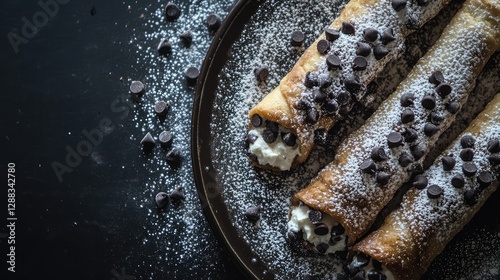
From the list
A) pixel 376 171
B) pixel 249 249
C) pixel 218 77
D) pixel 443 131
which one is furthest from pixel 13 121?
pixel 443 131

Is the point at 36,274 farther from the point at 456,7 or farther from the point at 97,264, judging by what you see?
the point at 456,7

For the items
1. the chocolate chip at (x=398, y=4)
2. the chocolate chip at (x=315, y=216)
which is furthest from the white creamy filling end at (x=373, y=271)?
the chocolate chip at (x=398, y=4)

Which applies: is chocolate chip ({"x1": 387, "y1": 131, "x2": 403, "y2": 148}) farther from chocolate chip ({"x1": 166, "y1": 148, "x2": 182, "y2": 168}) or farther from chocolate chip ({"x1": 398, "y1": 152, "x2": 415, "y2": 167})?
chocolate chip ({"x1": 166, "y1": 148, "x2": 182, "y2": 168})

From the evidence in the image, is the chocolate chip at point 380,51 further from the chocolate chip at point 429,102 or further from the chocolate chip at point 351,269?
the chocolate chip at point 351,269

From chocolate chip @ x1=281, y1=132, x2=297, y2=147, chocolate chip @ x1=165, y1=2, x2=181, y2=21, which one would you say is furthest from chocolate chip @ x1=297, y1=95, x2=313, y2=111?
chocolate chip @ x1=165, y1=2, x2=181, y2=21

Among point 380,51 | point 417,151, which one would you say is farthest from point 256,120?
point 417,151

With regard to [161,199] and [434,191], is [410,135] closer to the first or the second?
[434,191]
